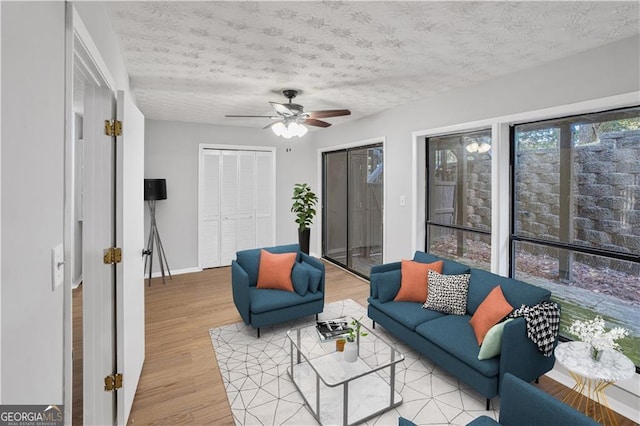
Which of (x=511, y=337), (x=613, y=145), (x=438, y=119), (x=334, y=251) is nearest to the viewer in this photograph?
(x=511, y=337)

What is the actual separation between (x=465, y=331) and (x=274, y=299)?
1774mm

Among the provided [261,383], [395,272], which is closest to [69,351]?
[261,383]

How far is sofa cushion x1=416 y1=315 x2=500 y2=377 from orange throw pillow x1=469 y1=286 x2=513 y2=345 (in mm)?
74

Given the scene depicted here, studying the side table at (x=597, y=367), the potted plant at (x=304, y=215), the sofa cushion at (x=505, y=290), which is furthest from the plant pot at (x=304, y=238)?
the side table at (x=597, y=367)

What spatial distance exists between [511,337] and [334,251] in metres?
4.19

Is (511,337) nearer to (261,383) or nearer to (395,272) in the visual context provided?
(395,272)

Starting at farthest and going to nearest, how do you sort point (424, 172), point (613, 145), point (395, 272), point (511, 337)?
point (424, 172) → point (395, 272) → point (613, 145) → point (511, 337)

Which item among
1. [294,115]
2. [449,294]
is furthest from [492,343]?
[294,115]

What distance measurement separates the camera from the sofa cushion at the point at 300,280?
3.41m

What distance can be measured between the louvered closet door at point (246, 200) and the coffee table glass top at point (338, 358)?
304 centimetres

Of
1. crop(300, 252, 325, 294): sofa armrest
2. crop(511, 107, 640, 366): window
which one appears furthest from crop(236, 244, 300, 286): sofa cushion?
crop(511, 107, 640, 366): window

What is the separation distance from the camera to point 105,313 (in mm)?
1956

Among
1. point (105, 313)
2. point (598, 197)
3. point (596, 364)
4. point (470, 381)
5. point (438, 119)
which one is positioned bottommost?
point (470, 381)

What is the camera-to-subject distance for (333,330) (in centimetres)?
267
